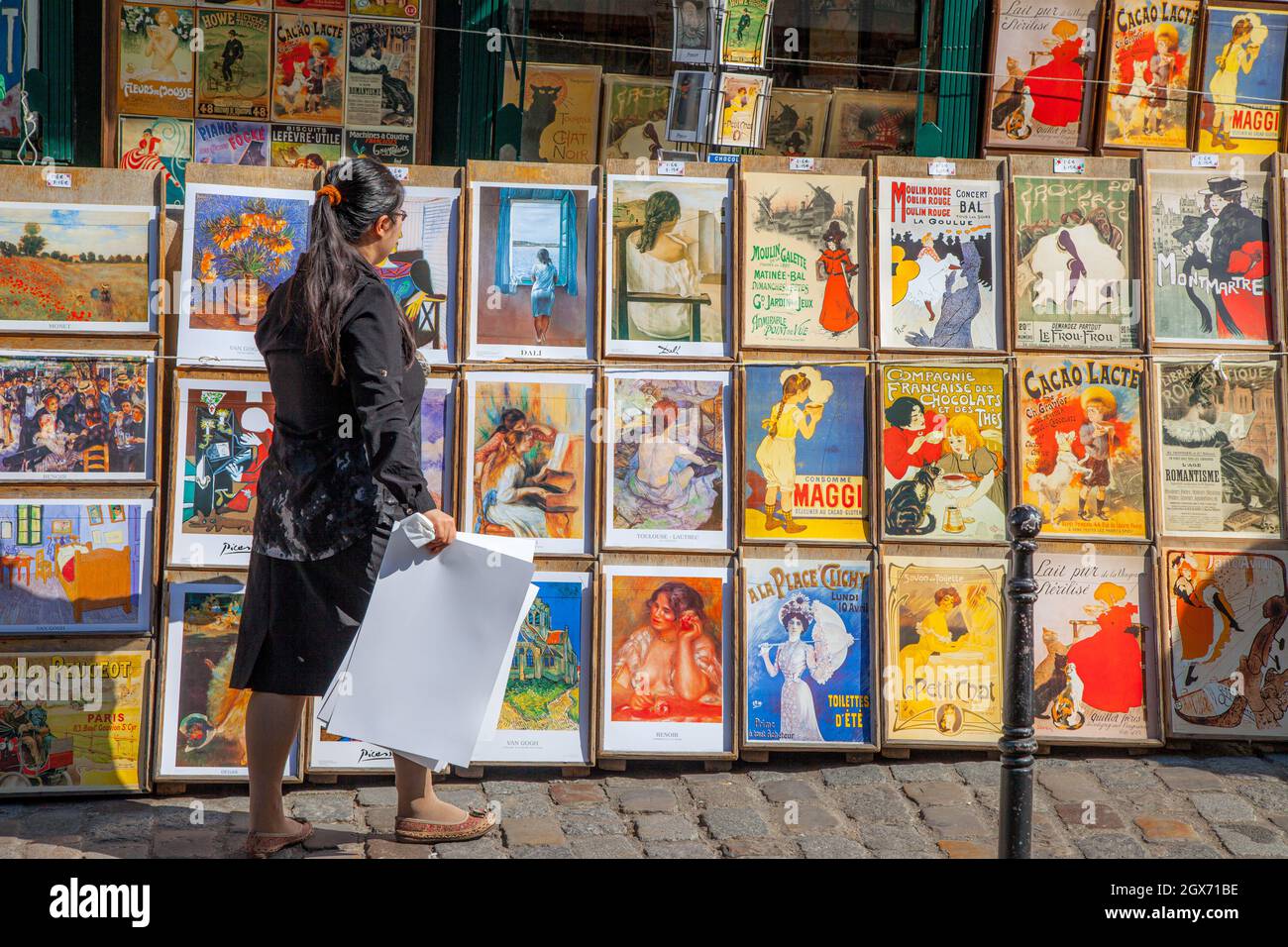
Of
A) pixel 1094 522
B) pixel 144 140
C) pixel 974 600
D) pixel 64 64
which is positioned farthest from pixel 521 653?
pixel 64 64

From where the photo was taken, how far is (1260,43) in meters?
6.23

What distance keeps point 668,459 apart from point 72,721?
7.26 feet

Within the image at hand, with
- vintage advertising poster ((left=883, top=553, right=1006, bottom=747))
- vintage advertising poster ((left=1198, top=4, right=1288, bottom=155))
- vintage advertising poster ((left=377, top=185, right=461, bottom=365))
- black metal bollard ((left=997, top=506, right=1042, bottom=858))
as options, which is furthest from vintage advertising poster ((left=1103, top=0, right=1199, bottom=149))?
black metal bollard ((left=997, top=506, right=1042, bottom=858))

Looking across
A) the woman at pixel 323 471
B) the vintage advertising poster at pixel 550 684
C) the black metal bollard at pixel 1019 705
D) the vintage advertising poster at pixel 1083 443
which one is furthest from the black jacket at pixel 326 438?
the vintage advertising poster at pixel 1083 443

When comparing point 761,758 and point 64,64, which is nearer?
point 761,758

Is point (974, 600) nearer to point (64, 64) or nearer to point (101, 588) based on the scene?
point (101, 588)

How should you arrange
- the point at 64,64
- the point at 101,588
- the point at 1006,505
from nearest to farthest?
the point at 101,588, the point at 1006,505, the point at 64,64

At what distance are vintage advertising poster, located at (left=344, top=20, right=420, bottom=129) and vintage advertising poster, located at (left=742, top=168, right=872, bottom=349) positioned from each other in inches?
82.3

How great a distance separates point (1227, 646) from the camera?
4.72 meters

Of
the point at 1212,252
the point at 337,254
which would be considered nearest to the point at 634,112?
the point at 1212,252

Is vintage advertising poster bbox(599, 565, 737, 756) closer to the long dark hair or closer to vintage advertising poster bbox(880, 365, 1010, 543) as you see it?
vintage advertising poster bbox(880, 365, 1010, 543)

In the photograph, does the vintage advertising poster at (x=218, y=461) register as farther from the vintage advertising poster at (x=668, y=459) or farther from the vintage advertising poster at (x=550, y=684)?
the vintage advertising poster at (x=668, y=459)

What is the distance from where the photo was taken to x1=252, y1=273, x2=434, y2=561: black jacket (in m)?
3.49

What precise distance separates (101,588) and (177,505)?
0.38m
